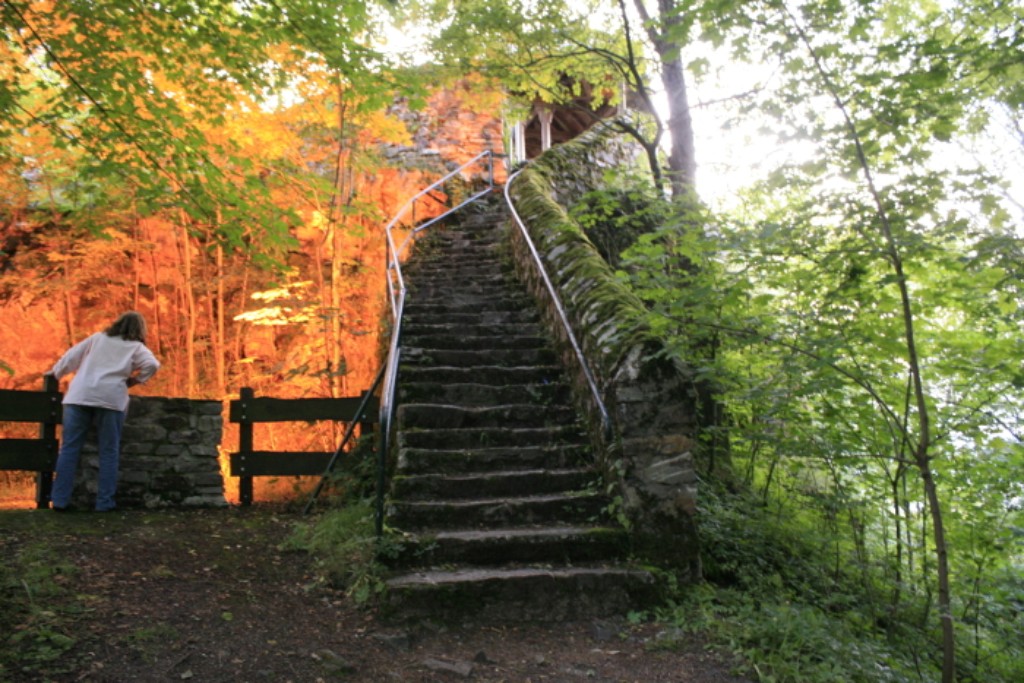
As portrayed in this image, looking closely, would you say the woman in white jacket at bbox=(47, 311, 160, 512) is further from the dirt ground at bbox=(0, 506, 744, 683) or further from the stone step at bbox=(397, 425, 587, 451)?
the stone step at bbox=(397, 425, 587, 451)

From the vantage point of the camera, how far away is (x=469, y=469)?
16.0 feet

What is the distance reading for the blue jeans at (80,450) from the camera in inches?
207

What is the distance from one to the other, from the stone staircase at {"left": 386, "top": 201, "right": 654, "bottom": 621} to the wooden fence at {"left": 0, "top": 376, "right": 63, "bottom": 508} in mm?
3024

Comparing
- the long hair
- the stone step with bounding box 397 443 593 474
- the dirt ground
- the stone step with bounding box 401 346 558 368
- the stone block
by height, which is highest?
the long hair

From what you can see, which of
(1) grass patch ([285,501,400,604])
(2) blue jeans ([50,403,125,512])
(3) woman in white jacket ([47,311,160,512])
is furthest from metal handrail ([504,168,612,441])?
(2) blue jeans ([50,403,125,512])

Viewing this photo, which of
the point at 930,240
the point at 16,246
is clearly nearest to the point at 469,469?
the point at 930,240

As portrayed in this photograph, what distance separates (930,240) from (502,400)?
341 cm

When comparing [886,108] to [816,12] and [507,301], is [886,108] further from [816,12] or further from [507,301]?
[507,301]

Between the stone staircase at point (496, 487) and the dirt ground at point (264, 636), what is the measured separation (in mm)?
202

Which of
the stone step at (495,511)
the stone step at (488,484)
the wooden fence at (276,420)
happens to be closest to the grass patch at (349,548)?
the stone step at (495,511)

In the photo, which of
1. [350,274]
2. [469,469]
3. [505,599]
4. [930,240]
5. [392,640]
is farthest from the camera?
[350,274]

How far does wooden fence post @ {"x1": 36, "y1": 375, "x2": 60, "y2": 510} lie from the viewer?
552cm

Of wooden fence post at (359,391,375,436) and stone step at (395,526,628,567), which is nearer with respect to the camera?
stone step at (395,526,628,567)

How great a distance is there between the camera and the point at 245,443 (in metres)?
6.50
